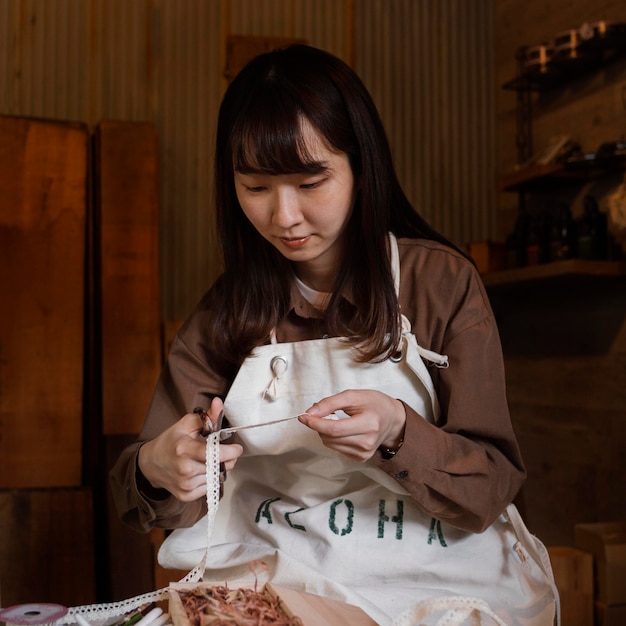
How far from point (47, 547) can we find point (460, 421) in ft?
5.42

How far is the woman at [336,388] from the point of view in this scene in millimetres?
1305

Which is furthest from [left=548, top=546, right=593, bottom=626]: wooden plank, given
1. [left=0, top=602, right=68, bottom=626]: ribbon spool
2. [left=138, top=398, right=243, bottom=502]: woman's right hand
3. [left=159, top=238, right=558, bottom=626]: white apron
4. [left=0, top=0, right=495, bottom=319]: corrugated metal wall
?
[left=0, top=0, right=495, bottom=319]: corrugated metal wall

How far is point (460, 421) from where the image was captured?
134cm

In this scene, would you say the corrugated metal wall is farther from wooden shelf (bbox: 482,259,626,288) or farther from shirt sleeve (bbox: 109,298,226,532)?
shirt sleeve (bbox: 109,298,226,532)

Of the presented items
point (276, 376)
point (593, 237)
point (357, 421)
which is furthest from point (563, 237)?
point (357, 421)

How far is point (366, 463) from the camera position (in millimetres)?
1358

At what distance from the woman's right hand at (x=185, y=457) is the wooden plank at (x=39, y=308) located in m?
1.39

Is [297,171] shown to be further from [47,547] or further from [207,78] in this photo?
[207,78]

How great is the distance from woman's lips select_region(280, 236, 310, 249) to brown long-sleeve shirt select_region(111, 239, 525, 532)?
0.58 feet

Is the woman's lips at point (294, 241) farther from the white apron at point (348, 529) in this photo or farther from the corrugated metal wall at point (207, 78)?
the corrugated metal wall at point (207, 78)

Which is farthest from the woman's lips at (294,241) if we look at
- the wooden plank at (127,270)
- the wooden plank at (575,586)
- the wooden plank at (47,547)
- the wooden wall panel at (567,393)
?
the wooden wall panel at (567,393)

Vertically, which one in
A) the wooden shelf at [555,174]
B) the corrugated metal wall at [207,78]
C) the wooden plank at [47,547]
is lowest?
the wooden plank at [47,547]

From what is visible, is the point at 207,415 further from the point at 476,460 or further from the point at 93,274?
the point at 93,274

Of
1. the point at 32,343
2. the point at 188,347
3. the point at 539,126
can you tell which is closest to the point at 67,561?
the point at 32,343
